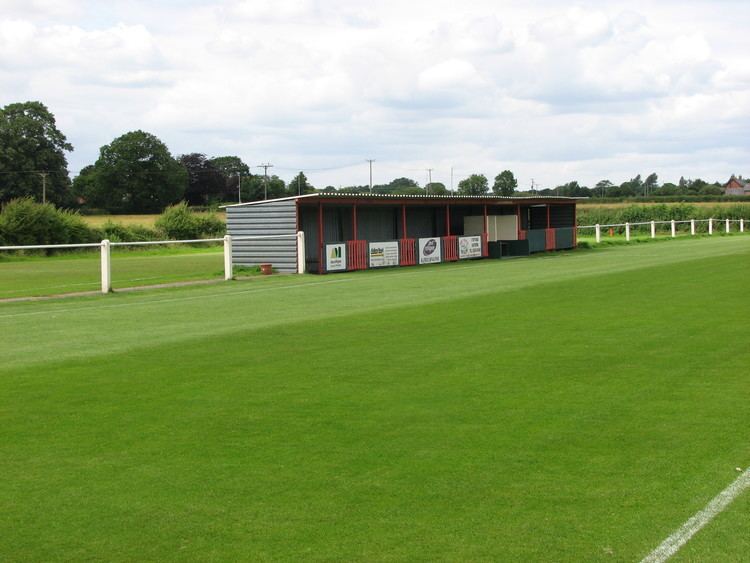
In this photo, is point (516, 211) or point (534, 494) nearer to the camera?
point (534, 494)

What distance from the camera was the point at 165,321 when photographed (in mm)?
15539

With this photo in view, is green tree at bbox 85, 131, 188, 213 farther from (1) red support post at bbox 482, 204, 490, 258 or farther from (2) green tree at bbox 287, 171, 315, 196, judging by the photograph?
(1) red support post at bbox 482, 204, 490, 258

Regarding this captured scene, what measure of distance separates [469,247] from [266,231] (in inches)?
399

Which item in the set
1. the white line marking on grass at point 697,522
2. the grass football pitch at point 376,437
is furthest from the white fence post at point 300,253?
the white line marking on grass at point 697,522

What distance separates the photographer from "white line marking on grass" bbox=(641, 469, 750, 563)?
4.89 metres

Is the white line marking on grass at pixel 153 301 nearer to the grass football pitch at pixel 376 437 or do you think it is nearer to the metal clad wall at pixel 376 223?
the grass football pitch at pixel 376 437

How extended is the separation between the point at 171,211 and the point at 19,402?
54.9 metres

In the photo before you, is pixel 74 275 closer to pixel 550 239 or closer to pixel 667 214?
pixel 550 239

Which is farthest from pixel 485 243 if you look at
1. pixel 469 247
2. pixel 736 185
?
pixel 736 185

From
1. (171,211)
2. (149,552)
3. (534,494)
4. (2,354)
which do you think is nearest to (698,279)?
(2,354)

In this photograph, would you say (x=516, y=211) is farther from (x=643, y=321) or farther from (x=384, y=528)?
(x=384, y=528)

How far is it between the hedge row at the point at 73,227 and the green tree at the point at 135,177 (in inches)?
1986

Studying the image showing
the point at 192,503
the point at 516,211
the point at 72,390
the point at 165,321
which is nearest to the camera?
the point at 192,503

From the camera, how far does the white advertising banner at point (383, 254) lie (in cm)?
3256
